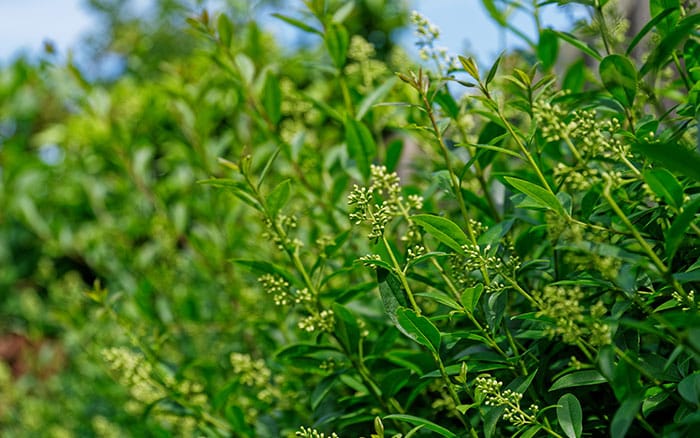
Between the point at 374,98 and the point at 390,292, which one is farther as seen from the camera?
the point at 374,98

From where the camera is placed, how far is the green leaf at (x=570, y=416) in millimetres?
792

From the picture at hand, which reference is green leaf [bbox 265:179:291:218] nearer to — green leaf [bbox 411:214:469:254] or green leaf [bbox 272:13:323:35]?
green leaf [bbox 411:214:469:254]

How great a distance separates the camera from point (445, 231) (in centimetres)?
88

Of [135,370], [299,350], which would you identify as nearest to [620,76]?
[299,350]

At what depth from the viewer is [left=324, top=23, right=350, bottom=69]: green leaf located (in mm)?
1370

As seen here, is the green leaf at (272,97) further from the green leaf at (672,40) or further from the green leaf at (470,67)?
the green leaf at (672,40)

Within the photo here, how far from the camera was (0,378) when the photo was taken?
2615 millimetres

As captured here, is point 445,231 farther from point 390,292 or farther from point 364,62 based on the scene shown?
point 364,62

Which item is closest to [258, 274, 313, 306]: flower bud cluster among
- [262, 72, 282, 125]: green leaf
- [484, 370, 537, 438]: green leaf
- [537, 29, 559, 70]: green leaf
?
[484, 370, 537, 438]: green leaf

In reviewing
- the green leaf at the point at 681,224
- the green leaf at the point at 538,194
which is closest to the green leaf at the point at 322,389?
the green leaf at the point at 538,194

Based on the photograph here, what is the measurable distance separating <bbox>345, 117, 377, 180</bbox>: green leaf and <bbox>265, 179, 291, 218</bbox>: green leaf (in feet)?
0.92

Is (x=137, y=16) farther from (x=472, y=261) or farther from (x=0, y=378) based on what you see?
(x=472, y=261)

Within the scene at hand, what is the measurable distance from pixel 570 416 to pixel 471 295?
19cm

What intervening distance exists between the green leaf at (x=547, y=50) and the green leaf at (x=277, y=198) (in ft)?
2.21
